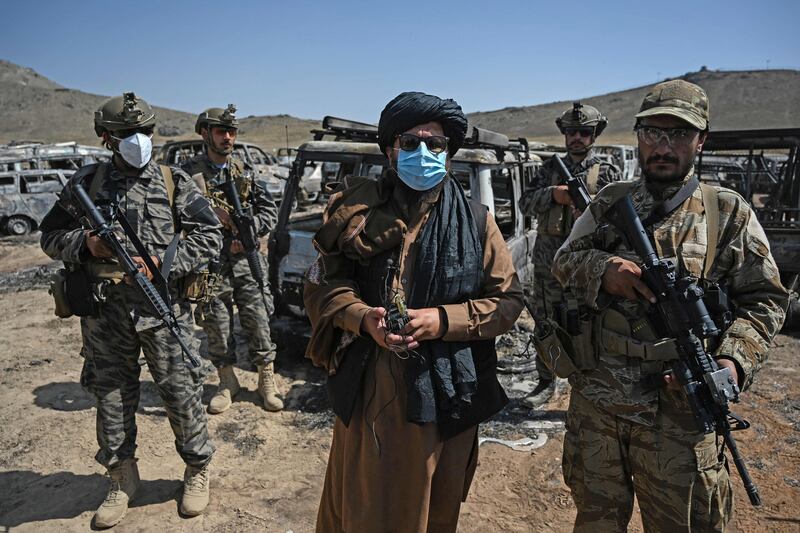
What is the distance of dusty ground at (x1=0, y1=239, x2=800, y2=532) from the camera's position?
122 inches

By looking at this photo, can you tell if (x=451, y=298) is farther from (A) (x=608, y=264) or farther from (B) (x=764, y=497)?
(B) (x=764, y=497)

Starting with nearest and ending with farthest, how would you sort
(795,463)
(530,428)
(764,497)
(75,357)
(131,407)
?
(131,407), (764,497), (795,463), (530,428), (75,357)

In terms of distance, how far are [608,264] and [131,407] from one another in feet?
8.53

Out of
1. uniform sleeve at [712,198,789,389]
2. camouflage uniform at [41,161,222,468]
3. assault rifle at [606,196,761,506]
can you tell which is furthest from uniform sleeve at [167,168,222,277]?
uniform sleeve at [712,198,789,389]

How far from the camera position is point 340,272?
209cm

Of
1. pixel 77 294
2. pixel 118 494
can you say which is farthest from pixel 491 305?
pixel 118 494

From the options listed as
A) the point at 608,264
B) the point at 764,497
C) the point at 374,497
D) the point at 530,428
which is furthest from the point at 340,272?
the point at 764,497

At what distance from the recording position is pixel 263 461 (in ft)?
12.1

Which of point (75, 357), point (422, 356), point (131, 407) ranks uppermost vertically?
point (422, 356)

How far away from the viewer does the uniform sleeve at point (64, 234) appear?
9.03 feet

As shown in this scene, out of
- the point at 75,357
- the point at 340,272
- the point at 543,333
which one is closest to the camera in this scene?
the point at 340,272

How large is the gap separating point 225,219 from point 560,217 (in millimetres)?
2623

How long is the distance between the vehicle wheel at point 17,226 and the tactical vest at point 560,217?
13.3 metres

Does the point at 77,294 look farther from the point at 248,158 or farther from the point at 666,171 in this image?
the point at 248,158
